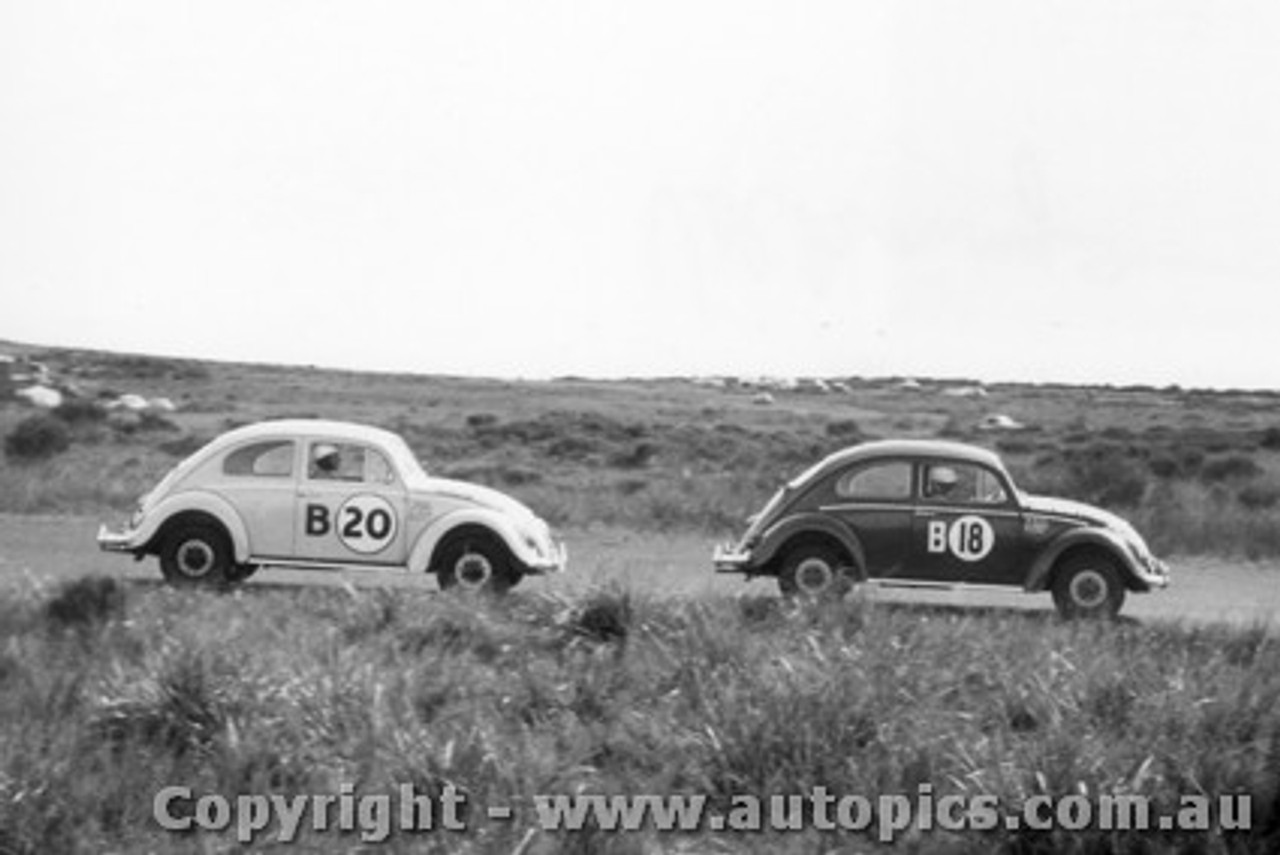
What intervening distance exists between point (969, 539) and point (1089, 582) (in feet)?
3.67

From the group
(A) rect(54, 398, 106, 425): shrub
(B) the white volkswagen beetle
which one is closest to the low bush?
(B) the white volkswagen beetle

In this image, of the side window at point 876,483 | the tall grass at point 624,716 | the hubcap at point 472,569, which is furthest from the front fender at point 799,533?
the tall grass at point 624,716

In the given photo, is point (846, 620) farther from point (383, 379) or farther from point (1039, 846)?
point (383, 379)

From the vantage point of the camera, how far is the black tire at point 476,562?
13945 millimetres

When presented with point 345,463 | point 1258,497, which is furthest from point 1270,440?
point 345,463

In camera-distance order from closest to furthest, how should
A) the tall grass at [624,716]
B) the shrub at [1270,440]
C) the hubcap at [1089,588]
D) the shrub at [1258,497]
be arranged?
the tall grass at [624,716] → the hubcap at [1089,588] → the shrub at [1258,497] → the shrub at [1270,440]

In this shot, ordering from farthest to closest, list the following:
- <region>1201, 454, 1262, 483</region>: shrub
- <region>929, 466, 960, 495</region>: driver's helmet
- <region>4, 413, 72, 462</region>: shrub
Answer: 1. <region>4, 413, 72, 462</region>: shrub
2. <region>1201, 454, 1262, 483</region>: shrub
3. <region>929, 466, 960, 495</region>: driver's helmet

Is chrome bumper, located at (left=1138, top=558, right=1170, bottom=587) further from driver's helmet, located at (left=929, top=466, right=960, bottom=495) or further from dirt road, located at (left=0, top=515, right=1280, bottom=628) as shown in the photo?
driver's helmet, located at (left=929, top=466, right=960, bottom=495)

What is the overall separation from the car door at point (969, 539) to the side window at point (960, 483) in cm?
1

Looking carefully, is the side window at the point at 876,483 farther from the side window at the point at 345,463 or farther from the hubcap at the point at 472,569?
the side window at the point at 345,463

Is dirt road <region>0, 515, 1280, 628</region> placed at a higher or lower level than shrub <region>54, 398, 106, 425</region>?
lower

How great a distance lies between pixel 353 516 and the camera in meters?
14.4

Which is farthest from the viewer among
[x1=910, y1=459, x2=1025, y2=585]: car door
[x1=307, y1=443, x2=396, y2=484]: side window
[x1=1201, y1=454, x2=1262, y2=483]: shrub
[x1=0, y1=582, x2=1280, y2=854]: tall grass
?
[x1=1201, y1=454, x2=1262, y2=483]: shrub

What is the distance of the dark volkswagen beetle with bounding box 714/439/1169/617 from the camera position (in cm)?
1391
